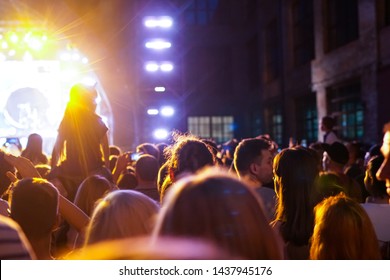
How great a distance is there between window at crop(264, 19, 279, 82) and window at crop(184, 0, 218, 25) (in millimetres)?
3615

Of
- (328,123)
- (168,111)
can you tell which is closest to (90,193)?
(328,123)

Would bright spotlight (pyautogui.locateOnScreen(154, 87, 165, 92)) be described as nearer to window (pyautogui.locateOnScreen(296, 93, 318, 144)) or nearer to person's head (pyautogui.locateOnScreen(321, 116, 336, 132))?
window (pyautogui.locateOnScreen(296, 93, 318, 144))

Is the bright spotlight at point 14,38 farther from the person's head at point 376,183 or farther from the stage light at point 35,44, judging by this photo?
the person's head at point 376,183

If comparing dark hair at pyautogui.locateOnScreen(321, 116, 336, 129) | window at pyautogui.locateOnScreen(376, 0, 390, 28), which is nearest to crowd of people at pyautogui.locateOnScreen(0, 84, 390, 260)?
dark hair at pyautogui.locateOnScreen(321, 116, 336, 129)

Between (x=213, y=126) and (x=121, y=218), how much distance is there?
21.0m

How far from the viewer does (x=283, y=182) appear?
8.38ft

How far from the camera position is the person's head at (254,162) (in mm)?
2865

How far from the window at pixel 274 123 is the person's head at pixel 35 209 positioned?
54.6 ft

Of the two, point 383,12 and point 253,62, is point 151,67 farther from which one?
point 253,62

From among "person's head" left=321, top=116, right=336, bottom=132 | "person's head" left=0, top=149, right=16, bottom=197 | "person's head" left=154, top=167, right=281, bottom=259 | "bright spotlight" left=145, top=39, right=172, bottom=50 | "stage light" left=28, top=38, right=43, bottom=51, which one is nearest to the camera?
"person's head" left=154, top=167, right=281, bottom=259

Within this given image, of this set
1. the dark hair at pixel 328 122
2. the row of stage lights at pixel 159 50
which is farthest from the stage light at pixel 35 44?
the dark hair at pixel 328 122

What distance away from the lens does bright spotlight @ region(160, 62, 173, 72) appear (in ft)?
43.0

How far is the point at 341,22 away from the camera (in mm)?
12695

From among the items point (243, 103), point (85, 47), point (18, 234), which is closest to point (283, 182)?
point (18, 234)
